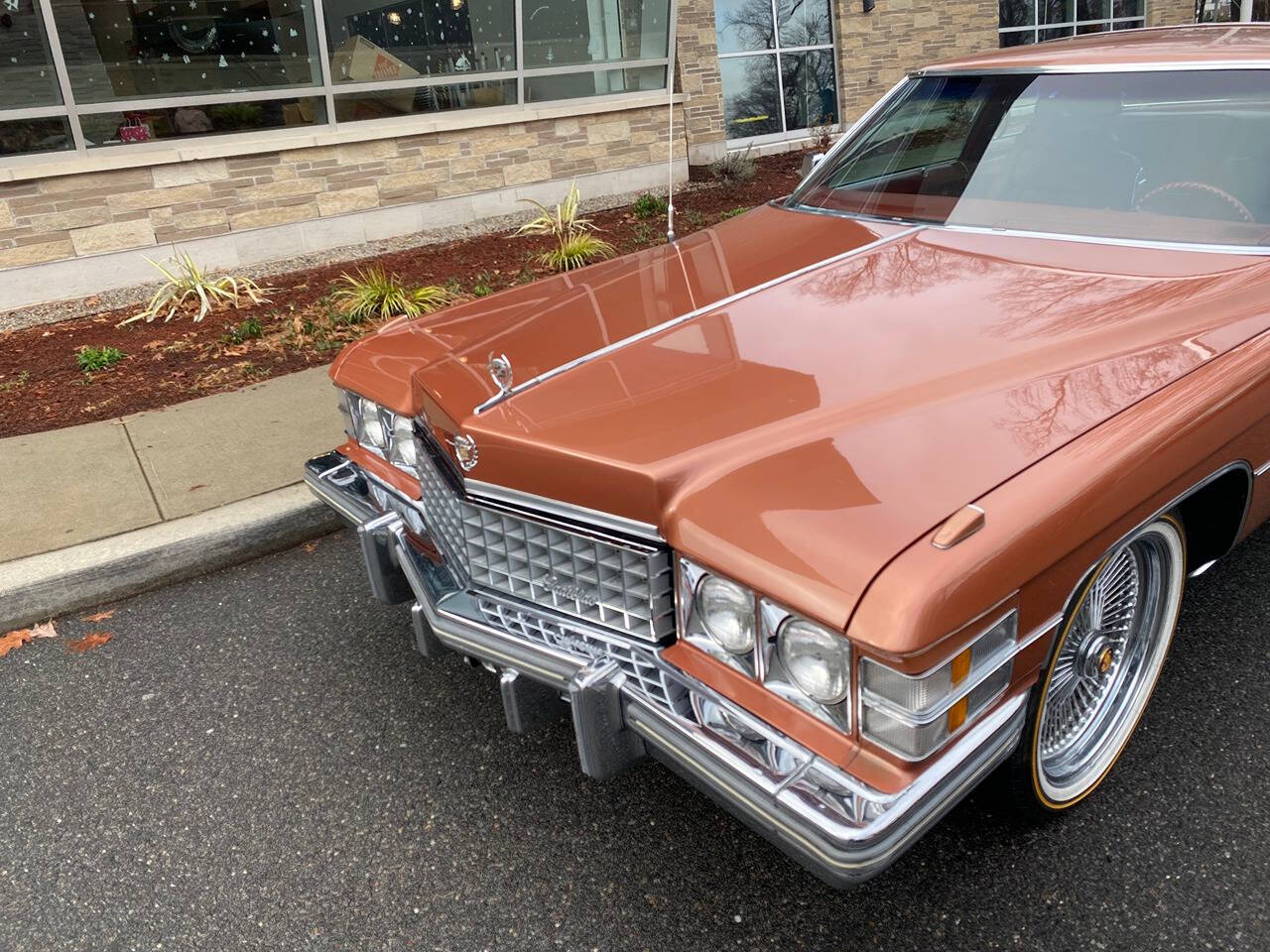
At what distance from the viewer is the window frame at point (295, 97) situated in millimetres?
6863

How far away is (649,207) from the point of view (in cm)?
916

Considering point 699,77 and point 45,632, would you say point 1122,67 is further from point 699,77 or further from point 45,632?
point 699,77

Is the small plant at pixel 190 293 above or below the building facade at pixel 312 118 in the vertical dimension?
below

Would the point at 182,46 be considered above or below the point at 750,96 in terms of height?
above

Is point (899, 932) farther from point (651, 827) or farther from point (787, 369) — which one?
point (787, 369)

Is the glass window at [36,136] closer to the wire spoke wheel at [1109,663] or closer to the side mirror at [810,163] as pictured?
the side mirror at [810,163]

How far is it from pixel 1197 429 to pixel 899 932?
127 centimetres

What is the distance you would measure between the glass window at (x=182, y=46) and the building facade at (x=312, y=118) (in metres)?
0.01

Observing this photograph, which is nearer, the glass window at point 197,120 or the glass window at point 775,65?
the glass window at point 197,120

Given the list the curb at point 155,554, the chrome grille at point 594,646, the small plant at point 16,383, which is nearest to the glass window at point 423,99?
the small plant at point 16,383

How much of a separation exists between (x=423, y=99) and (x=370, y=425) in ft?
21.0

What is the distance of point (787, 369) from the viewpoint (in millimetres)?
2309

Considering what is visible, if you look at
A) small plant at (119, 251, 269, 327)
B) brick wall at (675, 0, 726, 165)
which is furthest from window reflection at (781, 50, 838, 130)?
small plant at (119, 251, 269, 327)

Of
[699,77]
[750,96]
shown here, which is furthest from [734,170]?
[750,96]
